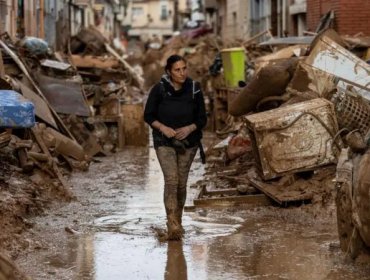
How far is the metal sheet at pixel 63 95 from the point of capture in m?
15.7

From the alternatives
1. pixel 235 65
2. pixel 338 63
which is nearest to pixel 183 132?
pixel 338 63

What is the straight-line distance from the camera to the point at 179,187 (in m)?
8.76

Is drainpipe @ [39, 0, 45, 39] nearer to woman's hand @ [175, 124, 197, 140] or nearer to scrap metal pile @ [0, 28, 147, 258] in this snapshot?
scrap metal pile @ [0, 28, 147, 258]

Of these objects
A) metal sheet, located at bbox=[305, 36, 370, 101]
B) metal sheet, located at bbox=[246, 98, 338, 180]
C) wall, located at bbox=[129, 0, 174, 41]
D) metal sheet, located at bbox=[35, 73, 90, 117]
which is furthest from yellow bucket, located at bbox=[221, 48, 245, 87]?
wall, located at bbox=[129, 0, 174, 41]

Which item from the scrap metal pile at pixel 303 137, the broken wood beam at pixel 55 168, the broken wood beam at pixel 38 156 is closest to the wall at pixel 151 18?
the scrap metal pile at pixel 303 137

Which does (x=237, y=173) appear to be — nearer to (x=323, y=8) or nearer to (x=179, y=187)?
(x=179, y=187)

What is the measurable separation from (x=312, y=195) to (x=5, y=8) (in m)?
10.3

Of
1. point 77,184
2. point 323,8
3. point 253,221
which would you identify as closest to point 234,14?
point 323,8

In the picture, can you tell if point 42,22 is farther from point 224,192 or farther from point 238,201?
point 238,201

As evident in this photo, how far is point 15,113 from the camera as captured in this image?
979 cm

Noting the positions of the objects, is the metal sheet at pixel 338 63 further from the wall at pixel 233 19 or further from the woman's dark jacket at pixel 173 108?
the wall at pixel 233 19

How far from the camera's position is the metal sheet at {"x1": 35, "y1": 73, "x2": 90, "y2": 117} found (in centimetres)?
1568

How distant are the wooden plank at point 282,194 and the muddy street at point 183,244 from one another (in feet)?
0.44

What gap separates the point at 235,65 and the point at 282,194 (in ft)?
32.1
